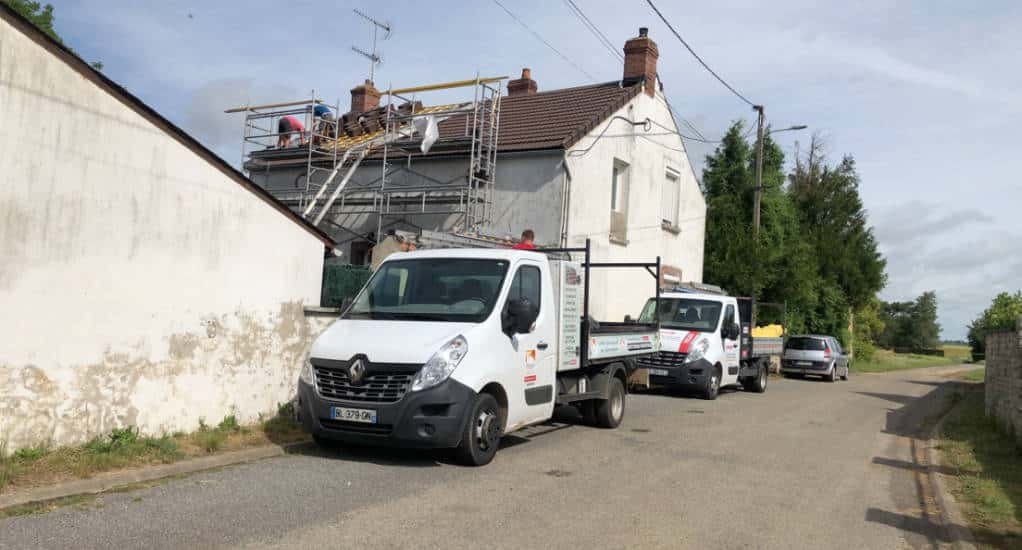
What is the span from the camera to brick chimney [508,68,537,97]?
82.9ft

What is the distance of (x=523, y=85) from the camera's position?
2533 centimetres

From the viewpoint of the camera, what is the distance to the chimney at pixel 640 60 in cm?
2322

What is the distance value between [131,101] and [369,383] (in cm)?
369

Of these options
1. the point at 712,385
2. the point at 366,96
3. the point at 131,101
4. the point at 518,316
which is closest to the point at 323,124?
the point at 366,96

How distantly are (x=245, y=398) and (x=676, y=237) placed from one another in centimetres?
1833

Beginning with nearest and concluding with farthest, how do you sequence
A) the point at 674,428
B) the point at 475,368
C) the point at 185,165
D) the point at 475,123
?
the point at 475,368 < the point at 185,165 < the point at 674,428 < the point at 475,123

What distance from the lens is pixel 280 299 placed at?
10.3 meters

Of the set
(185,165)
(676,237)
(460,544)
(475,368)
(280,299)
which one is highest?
(676,237)

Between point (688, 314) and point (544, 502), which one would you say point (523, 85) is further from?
point (544, 502)

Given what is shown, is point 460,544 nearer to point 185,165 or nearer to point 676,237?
point 185,165

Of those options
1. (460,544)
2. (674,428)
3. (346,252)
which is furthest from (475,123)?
(460,544)

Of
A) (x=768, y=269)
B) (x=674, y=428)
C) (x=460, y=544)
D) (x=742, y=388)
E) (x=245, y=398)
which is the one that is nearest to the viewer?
(x=460, y=544)

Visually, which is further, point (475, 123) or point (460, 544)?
point (475, 123)

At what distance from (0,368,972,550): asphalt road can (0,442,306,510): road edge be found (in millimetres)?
220
